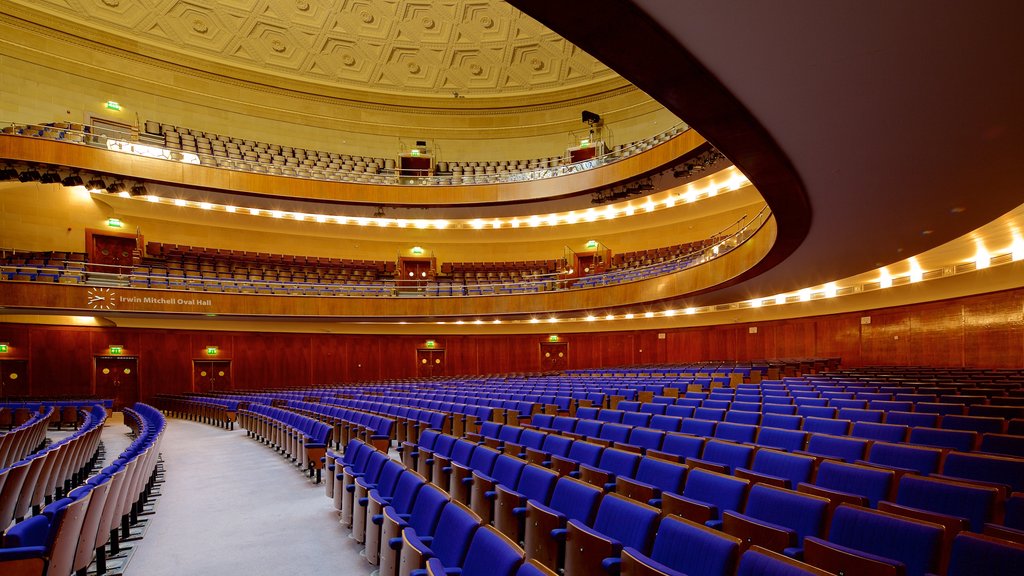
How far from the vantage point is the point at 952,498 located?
2.95 meters

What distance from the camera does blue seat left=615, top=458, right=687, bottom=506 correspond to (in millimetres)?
3496

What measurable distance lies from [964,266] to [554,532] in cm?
1130

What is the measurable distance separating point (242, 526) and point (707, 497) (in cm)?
365

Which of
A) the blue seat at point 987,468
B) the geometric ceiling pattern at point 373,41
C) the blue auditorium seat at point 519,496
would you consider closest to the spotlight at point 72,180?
the geometric ceiling pattern at point 373,41

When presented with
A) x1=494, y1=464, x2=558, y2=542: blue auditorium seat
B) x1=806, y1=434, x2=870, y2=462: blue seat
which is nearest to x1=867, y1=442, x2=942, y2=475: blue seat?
x1=806, y1=434, x2=870, y2=462: blue seat

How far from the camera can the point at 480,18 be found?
63.8 feet

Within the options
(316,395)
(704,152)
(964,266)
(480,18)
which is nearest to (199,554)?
(316,395)

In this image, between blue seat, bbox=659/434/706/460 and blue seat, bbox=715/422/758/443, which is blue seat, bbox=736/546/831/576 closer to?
blue seat, bbox=659/434/706/460

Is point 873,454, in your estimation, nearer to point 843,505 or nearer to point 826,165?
point 843,505

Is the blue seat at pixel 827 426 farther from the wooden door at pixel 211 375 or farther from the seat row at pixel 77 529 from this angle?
the wooden door at pixel 211 375

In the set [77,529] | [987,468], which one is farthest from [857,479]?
[77,529]

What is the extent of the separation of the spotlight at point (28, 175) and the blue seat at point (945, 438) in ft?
58.0

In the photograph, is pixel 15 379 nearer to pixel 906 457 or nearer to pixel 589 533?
pixel 589 533

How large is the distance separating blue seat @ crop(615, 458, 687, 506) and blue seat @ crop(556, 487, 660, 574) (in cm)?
55
